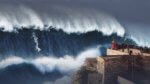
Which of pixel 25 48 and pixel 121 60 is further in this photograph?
pixel 25 48

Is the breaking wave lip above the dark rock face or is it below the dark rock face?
above

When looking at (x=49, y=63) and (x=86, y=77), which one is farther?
(x=49, y=63)

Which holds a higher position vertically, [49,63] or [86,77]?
[49,63]

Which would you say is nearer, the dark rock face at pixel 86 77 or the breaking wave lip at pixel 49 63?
the dark rock face at pixel 86 77

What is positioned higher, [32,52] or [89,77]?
[32,52]

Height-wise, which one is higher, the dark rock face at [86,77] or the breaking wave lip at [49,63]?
the breaking wave lip at [49,63]

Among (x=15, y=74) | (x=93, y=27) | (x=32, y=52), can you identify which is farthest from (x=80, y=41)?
(x=15, y=74)

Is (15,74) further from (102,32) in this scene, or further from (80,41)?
(102,32)

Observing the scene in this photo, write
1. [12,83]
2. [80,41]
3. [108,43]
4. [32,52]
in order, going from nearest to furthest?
1. [12,83]
2. [32,52]
3. [80,41]
4. [108,43]

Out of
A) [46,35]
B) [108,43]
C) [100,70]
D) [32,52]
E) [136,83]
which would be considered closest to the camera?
[136,83]

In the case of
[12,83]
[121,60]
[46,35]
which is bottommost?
[12,83]

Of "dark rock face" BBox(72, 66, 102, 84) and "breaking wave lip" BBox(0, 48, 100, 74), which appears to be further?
"breaking wave lip" BBox(0, 48, 100, 74)
